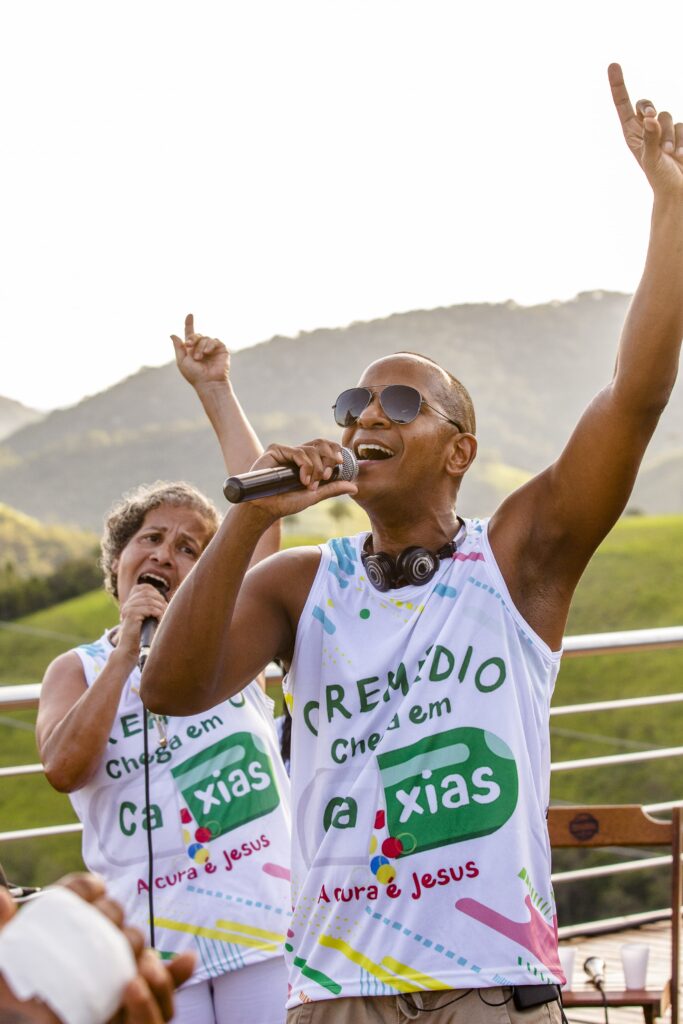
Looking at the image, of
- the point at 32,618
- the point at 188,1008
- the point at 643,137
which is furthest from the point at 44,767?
the point at 32,618

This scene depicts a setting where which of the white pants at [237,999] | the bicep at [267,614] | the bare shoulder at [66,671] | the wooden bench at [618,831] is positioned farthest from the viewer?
the wooden bench at [618,831]

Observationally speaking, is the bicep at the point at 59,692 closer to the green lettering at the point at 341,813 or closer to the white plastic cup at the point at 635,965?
the green lettering at the point at 341,813

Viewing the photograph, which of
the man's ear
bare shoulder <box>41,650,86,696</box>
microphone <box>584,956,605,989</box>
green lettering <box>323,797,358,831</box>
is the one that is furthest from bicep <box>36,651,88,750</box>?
microphone <box>584,956,605,989</box>

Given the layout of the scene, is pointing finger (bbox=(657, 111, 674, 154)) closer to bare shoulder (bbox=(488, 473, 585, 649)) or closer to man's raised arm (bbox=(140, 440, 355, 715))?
bare shoulder (bbox=(488, 473, 585, 649))

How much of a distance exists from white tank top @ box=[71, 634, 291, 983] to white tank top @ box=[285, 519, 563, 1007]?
63 cm

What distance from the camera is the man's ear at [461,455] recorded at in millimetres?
2629

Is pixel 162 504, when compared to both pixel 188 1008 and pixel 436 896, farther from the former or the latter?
pixel 436 896

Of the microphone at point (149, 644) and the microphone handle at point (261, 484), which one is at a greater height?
the microphone handle at point (261, 484)

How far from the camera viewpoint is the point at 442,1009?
2.15m

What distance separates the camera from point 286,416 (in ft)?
70.8

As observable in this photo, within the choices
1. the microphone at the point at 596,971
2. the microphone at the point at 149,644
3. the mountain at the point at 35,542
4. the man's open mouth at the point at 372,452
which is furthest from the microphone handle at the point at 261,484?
the mountain at the point at 35,542

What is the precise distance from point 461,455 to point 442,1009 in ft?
3.53

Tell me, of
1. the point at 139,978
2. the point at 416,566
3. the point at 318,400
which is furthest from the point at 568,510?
the point at 318,400

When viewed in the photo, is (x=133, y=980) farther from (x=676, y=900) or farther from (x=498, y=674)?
(x=676, y=900)
